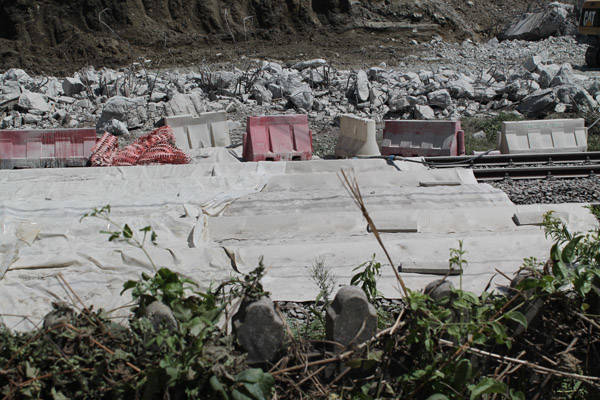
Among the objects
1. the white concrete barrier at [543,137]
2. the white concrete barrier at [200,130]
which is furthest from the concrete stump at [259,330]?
the white concrete barrier at [200,130]

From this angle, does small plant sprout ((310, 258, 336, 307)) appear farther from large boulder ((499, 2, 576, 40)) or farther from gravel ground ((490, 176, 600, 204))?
large boulder ((499, 2, 576, 40))

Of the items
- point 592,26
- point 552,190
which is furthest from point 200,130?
point 592,26

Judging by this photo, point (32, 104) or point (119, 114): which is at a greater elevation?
point (32, 104)

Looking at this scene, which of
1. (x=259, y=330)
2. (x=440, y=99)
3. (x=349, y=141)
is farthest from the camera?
(x=440, y=99)

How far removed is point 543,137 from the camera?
10602 mm

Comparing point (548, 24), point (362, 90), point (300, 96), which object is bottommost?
point (300, 96)

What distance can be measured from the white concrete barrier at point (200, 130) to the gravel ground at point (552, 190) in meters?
6.28

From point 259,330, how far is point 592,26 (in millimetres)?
24709

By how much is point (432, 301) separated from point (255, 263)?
90.4 inches

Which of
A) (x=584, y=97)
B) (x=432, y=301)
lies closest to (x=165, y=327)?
(x=432, y=301)

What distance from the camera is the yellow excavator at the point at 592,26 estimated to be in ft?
73.3

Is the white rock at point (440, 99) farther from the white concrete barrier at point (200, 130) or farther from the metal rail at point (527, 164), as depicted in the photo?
the white concrete barrier at point (200, 130)

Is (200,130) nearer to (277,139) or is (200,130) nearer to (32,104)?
(277,139)

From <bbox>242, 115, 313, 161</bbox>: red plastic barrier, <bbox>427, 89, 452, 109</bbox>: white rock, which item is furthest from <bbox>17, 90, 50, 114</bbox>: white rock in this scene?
<bbox>427, 89, 452, 109</bbox>: white rock
